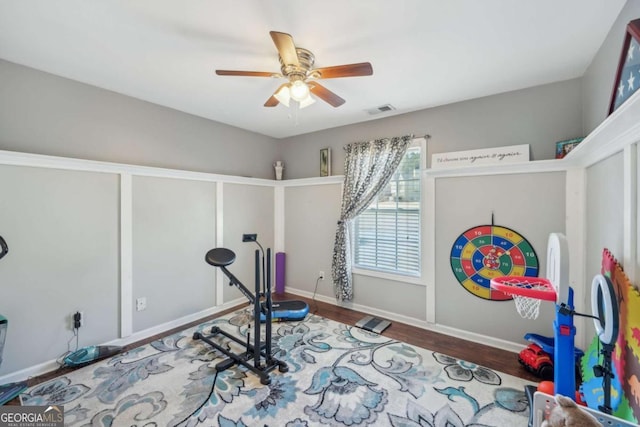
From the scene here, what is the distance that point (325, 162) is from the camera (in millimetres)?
4012

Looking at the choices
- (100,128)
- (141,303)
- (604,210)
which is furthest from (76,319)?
(604,210)

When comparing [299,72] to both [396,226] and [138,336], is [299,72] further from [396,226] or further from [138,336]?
[138,336]

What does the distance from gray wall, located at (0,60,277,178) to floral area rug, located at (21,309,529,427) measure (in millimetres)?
1982

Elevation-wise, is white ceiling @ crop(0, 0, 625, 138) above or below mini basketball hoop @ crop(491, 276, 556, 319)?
above

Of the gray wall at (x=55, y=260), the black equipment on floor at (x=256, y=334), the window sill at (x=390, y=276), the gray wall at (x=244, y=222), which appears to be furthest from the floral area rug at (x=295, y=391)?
the gray wall at (x=244, y=222)

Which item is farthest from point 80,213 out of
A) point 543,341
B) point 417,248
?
point 543,341

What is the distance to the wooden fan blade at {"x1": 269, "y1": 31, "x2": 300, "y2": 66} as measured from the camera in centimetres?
149

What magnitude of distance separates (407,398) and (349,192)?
7.62ft

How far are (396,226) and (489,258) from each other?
3.46 ft

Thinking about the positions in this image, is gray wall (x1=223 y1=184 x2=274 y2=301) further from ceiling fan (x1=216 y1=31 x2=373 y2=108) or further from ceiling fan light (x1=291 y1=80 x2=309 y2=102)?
ceiling fan light (x1=291 y1=80 x2=309 y2=102)

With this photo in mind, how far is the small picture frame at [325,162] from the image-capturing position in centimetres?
399

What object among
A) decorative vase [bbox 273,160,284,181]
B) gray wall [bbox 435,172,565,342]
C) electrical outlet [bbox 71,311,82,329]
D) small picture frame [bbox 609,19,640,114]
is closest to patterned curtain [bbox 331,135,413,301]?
gray wall [bbox 435,172,565,342]

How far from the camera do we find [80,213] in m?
2.50

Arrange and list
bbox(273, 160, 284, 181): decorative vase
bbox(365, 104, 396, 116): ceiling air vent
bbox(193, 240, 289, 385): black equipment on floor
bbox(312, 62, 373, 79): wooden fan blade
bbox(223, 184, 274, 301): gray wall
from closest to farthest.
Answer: bbox(312, 62, 373, 79): wooden fan blade, bbox(193, 240, 289, 385): black equipment on floor, bbox(365, 104, 396, 116): ceiling air vent, bbox(223, 184, 274, 301): gray wall, bbox(273, 160, 284, 181): decorative vase
